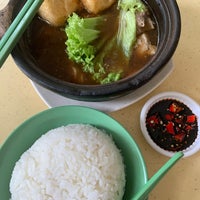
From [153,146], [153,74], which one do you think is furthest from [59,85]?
[153,146]

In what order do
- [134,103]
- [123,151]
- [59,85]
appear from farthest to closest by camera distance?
[134,103]
[123,151]
[59,85]

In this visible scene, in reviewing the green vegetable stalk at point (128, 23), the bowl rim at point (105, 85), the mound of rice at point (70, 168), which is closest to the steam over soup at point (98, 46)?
the green vegetable stalk at point (128, 23)

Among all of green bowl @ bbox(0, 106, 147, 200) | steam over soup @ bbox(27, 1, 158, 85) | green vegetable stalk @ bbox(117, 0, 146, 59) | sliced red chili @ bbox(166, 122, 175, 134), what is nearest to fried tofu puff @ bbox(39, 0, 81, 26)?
steam over soup @ bbox(27, 1, 158, 85)

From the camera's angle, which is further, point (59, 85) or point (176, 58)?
point (176, 58)

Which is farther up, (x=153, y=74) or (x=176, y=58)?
(x=153, y=74)

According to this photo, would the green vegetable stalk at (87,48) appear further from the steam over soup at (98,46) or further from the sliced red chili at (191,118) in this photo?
the sliced red chili at (191,118)

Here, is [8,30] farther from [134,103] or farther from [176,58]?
[176,58]

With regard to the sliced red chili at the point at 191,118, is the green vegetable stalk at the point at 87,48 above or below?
above
